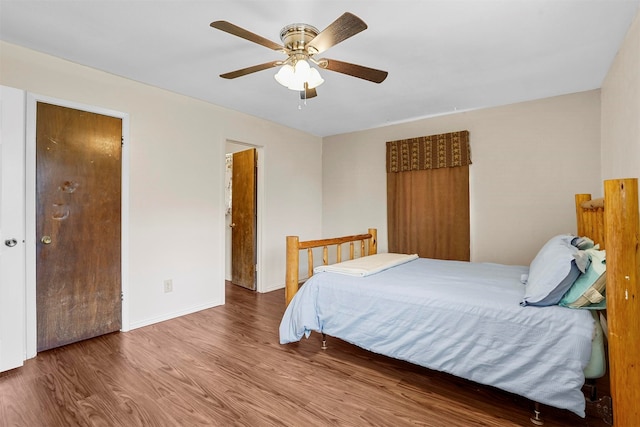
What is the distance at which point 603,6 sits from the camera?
1.80 m

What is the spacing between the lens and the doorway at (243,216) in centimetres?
420

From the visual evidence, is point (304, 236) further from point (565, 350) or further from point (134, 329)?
point (565, 350)

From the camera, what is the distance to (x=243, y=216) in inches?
174

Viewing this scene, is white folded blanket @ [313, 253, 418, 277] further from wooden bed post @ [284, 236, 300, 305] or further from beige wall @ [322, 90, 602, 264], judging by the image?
beige wall @ [322, 90, 602, 264]


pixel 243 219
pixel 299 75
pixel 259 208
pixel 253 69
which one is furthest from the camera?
pixel 243 219

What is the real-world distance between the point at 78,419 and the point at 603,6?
150 inches

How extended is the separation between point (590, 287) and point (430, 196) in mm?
2524

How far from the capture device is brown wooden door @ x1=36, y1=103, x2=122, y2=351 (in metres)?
2.38

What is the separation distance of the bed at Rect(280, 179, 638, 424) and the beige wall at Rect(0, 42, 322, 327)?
140 cm

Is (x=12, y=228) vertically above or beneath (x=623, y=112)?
beneath

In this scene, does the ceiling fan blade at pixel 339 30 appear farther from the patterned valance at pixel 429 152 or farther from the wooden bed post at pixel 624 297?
the patterned valance at pixel 429 152

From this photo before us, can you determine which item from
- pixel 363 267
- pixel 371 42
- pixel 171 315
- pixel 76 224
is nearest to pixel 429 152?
pixel 371 42

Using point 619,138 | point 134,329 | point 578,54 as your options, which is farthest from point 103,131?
point 619,138

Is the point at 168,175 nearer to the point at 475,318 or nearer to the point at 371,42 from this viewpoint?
the point at 371,42
